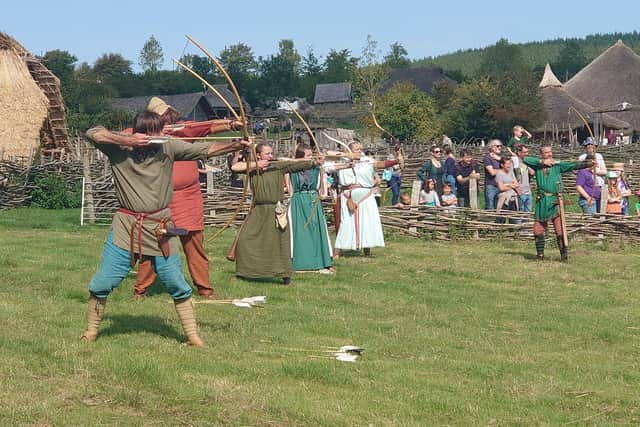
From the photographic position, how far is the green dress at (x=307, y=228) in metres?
12.6

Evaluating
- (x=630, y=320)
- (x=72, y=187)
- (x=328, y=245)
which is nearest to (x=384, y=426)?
(x=630, y=320)

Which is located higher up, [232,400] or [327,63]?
[327,63]

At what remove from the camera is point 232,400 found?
20.3ft

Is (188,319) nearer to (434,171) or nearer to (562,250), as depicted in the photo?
(562,250)

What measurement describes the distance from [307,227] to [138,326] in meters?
4.40

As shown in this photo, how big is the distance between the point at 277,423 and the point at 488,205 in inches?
517

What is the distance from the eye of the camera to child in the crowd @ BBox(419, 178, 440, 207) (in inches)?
733

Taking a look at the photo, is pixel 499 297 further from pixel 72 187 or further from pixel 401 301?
pixel 72 187

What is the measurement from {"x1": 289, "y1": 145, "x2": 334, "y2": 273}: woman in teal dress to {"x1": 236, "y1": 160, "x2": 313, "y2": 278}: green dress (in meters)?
0.89

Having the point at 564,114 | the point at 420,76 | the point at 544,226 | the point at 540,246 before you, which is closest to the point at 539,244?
the point at 540,246

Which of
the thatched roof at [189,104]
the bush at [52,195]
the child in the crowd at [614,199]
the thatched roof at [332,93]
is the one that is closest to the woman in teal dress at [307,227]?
the child in the crowd at [614,199]

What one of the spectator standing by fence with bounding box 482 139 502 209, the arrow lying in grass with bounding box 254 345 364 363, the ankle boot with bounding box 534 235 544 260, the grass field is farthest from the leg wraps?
the arrow lying in grass with bounding box 254 345 364 363

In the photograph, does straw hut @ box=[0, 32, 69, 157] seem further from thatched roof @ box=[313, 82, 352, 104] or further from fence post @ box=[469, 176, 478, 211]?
thatched roof @ box=[313, 82, 352, 104]

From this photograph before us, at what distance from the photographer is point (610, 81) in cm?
6506
